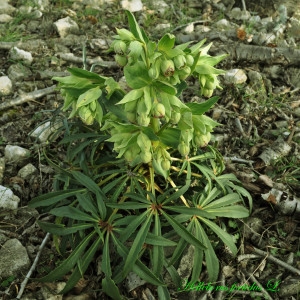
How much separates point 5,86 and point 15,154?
0.62m

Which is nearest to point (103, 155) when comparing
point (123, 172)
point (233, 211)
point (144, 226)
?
point (123, 172)

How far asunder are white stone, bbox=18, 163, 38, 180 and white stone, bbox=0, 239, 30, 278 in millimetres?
444

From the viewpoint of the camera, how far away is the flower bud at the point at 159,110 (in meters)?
1.61

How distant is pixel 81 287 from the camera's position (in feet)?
6.43

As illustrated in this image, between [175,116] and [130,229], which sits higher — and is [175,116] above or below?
above

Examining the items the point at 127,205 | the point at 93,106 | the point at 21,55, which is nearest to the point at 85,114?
the point at 93,106

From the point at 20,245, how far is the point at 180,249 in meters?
0.78

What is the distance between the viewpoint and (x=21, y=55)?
309cm

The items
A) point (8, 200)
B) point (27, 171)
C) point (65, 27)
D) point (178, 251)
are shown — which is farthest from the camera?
point (65, 27)

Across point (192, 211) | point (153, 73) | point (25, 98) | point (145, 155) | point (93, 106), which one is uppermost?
point (153, 73)

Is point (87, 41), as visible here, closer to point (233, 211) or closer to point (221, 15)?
point (221, 15)

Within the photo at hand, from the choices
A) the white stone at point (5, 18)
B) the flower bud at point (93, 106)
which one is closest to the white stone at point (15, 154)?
the flower bud at point (93, 106)

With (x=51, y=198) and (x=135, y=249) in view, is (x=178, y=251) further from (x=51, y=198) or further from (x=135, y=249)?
(x=51, y=198)

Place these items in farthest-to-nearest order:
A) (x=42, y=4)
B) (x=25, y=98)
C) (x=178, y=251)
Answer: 1. (x=42, y=4)
2. (x=25, y=98)
3. (x=178, y=251)
